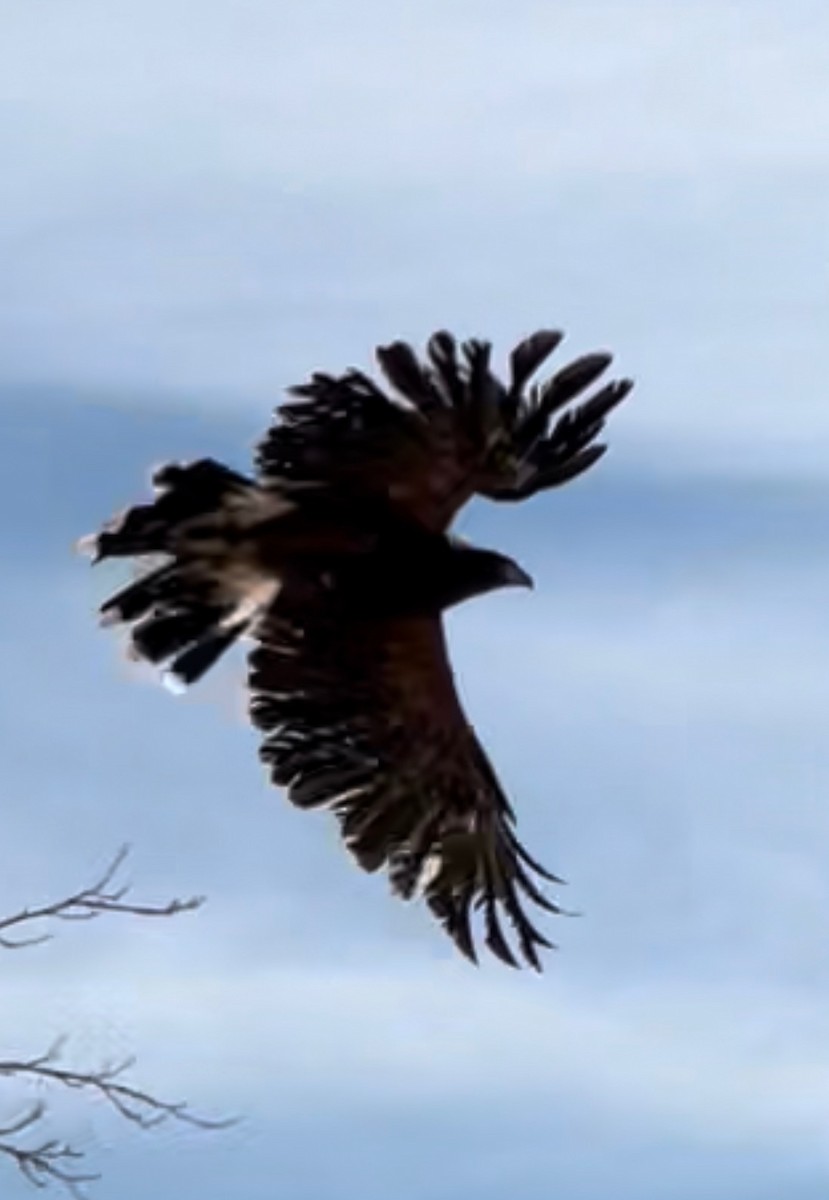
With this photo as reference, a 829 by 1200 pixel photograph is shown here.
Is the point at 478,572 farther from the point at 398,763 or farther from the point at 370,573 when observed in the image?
the point at 398,763

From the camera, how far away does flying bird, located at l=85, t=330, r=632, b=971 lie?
7164mm

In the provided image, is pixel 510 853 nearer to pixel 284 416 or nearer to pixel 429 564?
pixel 429 564

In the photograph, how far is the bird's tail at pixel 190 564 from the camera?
7.23m

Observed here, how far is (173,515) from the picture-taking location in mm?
7293

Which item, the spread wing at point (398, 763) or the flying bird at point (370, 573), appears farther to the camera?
the spread wing at point (398, 763)

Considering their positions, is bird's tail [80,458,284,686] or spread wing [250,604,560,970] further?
spread wing [250,604,560,970]

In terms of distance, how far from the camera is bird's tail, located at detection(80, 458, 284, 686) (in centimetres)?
723

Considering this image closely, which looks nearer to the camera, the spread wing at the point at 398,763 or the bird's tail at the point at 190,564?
the bird's tail at the point at 190,564

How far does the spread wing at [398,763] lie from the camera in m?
8.09

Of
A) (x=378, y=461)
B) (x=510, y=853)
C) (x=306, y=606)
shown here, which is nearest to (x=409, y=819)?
(x=510, y=853)

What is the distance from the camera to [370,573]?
7.55m

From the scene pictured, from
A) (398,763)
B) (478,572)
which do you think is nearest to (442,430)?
(478,572)

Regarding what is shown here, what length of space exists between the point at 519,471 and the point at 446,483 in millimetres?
189

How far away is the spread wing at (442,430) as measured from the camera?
23.0 feet
